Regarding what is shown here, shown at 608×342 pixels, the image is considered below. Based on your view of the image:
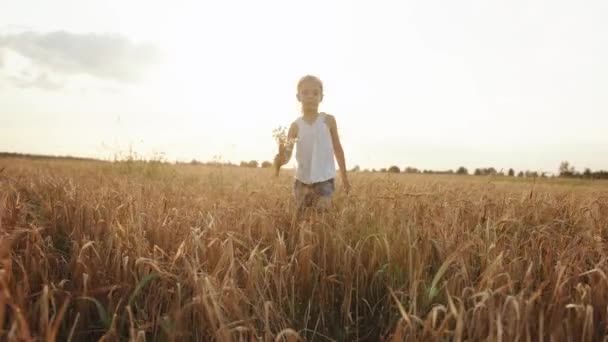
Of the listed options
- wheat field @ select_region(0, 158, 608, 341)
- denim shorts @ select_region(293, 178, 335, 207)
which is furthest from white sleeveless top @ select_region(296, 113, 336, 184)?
wheat field @ select_region(0, 158, 608, 341)

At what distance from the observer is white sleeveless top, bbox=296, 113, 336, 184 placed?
4.56m

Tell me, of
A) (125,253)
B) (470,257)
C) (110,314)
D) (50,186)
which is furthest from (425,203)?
(50,186)

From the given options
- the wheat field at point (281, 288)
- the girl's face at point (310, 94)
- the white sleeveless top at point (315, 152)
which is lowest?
the wheat field at point (281, 288)

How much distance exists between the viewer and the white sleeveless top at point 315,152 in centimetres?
456

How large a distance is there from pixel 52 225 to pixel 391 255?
7.43ft

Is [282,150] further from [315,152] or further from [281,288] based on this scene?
[281,288]

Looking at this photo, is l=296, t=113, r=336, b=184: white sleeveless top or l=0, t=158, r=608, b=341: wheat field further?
l=296, t=113, r=336, b=184: white sleeveless top

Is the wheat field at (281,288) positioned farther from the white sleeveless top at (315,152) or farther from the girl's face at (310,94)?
the girl's face at (310,94)

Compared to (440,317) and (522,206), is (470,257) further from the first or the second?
(522,206)

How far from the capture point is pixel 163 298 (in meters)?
1.88

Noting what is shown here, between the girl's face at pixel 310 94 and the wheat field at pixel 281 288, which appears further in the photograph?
the girl's face at pixel 310 94

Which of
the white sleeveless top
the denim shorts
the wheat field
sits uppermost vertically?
the white sleeveless top

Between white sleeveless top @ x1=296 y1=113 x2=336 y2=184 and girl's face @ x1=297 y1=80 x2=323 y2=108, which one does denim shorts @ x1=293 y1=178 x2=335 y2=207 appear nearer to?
white sleeveless top @ x1=296 y1=113 x2=336 y2=184

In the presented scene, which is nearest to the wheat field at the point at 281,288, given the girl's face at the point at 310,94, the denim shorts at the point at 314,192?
the denim shorts at the point at 314,192
